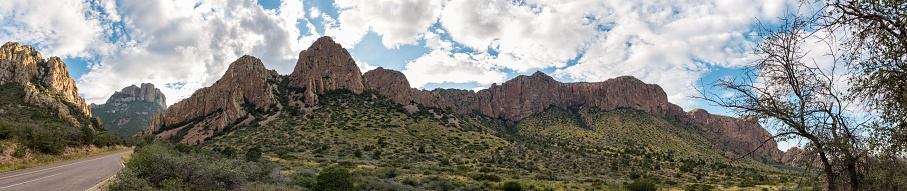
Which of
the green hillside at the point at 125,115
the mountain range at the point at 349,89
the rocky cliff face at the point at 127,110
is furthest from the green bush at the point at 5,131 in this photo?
the green hillside at the point at 125,115

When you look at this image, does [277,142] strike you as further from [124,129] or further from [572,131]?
[124,129]

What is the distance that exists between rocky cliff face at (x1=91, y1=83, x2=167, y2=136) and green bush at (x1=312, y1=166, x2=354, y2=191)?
164m

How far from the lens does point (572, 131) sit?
98.0m

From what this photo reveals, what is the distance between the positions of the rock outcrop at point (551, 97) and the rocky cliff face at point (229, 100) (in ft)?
308

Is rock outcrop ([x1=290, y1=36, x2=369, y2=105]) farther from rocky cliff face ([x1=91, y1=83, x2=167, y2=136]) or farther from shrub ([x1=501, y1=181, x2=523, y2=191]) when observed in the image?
shrub ([x1=501, y1=181, x2=523, y2=191])

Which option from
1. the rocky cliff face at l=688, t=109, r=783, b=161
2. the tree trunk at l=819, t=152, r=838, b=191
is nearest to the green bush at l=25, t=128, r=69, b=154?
the rocky cliff face at l=688, t=109, r=783, b=161

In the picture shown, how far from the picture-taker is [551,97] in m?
142

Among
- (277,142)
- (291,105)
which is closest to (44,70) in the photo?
(291,105)

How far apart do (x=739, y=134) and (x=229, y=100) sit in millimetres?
98856

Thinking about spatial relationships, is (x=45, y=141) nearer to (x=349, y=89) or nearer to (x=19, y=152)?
(x=19, y=152)

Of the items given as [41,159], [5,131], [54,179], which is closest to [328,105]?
[41,159]

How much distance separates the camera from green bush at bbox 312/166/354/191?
16516 millimetres

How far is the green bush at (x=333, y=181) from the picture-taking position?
16.5 m

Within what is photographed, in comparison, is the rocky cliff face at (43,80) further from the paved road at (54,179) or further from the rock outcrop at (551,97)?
the rock outcrop at (551,97)
